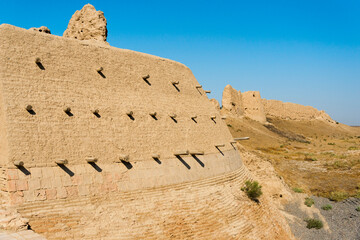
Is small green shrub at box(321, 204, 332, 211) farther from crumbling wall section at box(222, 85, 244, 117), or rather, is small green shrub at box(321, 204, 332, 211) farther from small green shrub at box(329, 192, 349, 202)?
crumbling wall section at box(222, 85, 244, 117)

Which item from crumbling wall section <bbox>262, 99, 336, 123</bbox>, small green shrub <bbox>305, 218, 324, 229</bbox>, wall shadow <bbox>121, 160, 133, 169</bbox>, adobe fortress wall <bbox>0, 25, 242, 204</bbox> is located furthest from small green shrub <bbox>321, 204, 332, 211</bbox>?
crumbling wall section <bbox>262, 99, 336, 123</bbox>

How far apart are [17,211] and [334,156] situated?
124 ft

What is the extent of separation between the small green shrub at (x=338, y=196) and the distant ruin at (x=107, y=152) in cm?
752

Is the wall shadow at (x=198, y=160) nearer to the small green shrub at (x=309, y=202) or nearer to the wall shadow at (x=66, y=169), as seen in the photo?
the wall shadow at (x=66, y=169)

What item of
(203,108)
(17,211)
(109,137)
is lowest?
(17,211)

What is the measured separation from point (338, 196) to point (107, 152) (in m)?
18.0

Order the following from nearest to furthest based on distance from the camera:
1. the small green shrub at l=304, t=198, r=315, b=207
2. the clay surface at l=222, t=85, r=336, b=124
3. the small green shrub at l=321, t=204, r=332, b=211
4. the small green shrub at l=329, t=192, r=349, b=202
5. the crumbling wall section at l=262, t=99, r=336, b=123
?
the small green shrub at l=321, t=204, r=332, b=211
the small green shrub at l=304, t=198, r=315, b=207
the small green shrub at l=329, t=192, r=349, b=202
the clay surface at l=222, t=85, r=336, b=124
the crumbling wall section at l=262, t=99, r=336, b=123

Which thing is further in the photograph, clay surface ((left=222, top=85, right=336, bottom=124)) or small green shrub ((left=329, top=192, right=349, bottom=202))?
clay surface ((left=222, top=85, right=336, bottom=124))

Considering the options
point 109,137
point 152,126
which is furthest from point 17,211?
point 152,126

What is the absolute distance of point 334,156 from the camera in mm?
39031

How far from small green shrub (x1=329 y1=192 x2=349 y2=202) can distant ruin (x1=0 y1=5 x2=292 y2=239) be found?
7.52 m

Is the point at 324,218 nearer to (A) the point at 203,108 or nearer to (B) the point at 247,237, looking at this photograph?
(B) the point at 247,237

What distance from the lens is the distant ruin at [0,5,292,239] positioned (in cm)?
1083

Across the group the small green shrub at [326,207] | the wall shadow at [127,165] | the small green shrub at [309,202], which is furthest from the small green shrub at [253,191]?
the wall shadow at [127,165]
